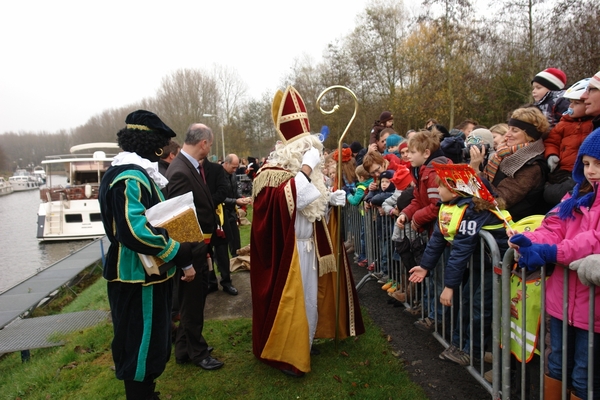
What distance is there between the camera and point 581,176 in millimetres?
2338

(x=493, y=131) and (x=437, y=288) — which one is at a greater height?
(x=493, y=131)

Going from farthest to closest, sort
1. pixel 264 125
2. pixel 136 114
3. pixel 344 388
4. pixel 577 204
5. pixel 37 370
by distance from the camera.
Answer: pixel 264 125
pixel 37 370
pixel 344 388
pixel 136 114
pixel 577 204

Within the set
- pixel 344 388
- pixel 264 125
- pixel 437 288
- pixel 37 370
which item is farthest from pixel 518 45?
pixel 264 125

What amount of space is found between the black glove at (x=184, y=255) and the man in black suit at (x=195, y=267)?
596 millimetres

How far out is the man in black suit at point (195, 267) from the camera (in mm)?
3787

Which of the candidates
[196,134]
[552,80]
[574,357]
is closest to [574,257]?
[574,357]

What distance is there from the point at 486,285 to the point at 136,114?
280 cm

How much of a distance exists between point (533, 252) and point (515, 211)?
1245mm

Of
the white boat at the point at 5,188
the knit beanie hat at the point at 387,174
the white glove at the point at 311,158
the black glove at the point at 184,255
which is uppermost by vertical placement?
the white glove at the point at 311,158

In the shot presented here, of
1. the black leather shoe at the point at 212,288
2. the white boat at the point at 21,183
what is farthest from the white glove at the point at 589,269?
the white boat at the point at 21,183

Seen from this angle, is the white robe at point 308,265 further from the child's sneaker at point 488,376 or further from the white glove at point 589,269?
the white glove at point 589,269

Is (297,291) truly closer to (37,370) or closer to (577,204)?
(577,204)

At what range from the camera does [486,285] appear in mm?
3086

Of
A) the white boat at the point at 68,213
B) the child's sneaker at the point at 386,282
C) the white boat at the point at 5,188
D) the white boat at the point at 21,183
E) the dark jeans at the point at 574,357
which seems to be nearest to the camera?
the dark jeans at the point at 574,357
